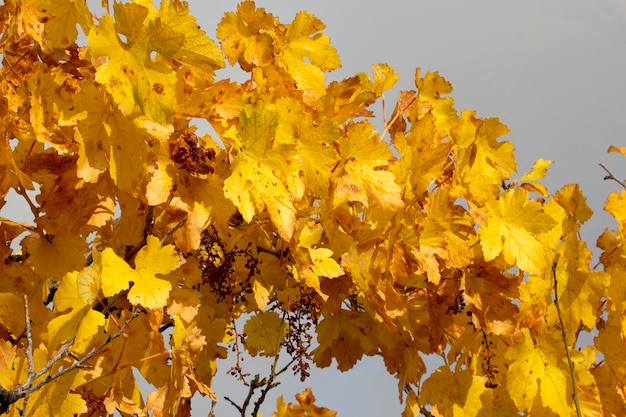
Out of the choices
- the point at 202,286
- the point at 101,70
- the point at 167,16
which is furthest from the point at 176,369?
the point at 167,16

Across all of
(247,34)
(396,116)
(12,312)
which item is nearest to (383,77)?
(396,116)

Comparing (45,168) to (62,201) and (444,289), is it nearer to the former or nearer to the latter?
(62,201)

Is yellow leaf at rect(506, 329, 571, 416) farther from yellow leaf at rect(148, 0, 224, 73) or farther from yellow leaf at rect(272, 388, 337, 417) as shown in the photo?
yellow leaf at rect(148, 0, 224, 73)

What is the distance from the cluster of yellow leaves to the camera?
4.93 feet

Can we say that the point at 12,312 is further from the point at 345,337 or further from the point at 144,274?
the point at 345,337

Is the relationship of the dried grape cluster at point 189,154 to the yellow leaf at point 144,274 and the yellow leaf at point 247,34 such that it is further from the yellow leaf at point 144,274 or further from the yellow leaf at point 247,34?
the yellow leaf at point 247,34

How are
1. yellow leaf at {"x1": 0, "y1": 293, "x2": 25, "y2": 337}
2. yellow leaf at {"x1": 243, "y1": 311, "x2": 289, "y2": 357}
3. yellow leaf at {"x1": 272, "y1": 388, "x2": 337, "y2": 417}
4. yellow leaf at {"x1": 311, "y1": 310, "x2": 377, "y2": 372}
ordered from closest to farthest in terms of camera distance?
yellow leaf at {"x1": 0, "y1": 293, "x2": 25, "y2": 337}
yellow leaf at {"x1": 311, "y1": 310, "x2": 377, "y2": 372}
yellow leaf at {"x1": 243, "y1": 311, "x2": 289, "y2": 357}
yellow leaf at {"x1": 272, "y1": 388, "x2": 337, "y2": 417}

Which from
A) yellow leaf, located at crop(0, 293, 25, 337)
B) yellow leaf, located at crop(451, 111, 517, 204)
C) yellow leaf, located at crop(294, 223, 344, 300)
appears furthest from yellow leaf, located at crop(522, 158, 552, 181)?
yellow leaf, located at crop(0, 293, 25, 337)

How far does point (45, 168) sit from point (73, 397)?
62 centimetres

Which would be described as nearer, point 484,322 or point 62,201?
point 62,201

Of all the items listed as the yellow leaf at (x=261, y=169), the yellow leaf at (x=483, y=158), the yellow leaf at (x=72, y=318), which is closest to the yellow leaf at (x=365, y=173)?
the yellow leaf at (x=261, y=169)

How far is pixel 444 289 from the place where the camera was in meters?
2.17

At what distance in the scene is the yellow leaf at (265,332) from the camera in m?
2.53

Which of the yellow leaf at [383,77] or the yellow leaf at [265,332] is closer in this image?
the yellow leaf at [383,77]
